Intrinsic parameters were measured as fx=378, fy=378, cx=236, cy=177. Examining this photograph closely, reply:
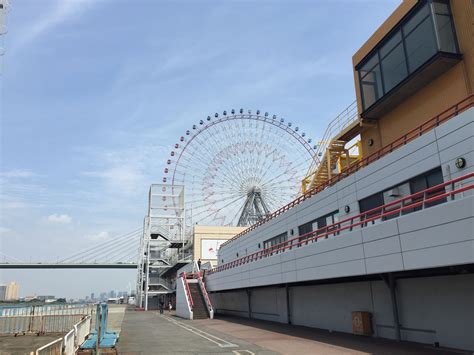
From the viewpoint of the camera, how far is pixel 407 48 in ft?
61.6

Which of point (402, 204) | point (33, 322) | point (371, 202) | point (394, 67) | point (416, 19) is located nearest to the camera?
point (402, 204)

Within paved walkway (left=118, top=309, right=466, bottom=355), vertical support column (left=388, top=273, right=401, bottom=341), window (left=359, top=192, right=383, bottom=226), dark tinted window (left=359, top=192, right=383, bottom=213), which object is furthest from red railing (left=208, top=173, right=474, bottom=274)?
paved walkway (left=118, top=309, right=466, bottom=355)

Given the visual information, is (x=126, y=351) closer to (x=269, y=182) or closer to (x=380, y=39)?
(x=380, y=39)

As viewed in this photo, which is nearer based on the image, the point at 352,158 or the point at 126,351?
the point at 126,351

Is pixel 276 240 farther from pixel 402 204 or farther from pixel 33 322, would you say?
pixel 33 322

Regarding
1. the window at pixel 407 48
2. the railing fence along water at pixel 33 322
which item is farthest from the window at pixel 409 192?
the railing fence along water at pixel 33 322

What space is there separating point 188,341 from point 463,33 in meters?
19.0

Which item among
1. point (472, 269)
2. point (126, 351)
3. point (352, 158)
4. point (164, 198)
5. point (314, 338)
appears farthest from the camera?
point (164, 198)

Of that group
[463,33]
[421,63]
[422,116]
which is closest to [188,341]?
[422,116]

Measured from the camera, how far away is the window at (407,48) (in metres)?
16.8

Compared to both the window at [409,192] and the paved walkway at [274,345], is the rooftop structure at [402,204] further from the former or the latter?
the paved walkway at [274,345]

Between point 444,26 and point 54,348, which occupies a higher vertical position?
point 444,26

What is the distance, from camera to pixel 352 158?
29359 millimetres

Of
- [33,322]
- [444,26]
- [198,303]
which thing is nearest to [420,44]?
[444,26]
